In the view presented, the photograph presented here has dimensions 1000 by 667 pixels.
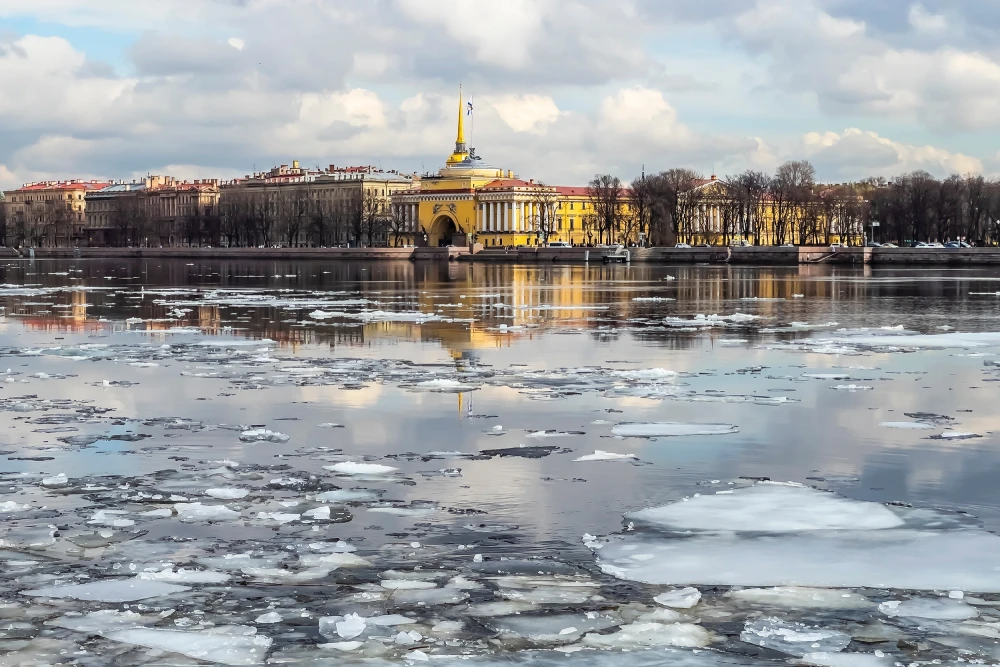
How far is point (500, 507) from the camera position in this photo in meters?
7.61

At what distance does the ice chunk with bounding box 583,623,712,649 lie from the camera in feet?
17.3

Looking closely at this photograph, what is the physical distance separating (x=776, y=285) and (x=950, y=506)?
35.9 m

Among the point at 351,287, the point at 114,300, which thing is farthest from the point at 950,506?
the point at 351,287

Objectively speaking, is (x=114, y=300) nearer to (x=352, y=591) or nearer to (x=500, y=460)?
(x=500, y=460)

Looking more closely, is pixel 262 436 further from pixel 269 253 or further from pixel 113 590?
pixel 269 253

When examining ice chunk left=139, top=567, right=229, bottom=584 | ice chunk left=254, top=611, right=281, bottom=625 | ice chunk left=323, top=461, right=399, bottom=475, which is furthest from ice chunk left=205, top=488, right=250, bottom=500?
ice chunk left=254, top=611, right=281, bottom=625

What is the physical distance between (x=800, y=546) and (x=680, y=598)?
1.16 m

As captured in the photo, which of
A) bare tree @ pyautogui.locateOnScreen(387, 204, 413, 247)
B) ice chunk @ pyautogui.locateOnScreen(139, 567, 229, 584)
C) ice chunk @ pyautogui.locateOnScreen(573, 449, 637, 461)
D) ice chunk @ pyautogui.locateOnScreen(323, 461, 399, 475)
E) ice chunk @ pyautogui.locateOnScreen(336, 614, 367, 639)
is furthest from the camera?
bare tree @ pyautogui.locateOnScreen(387, 204, 413, 247)

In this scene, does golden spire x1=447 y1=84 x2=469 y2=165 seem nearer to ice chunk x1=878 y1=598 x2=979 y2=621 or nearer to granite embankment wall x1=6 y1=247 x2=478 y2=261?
granite embankment wall x1=6 y1=247 x2=478 y2=261

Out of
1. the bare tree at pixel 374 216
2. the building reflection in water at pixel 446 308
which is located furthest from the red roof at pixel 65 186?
the building reflection in water at pixel 446 308

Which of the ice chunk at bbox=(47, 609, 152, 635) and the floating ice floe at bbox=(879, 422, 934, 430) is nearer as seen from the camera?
the ice chunk at bbox=(47, 609, 152, 635)

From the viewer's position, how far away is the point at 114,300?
32.3 meters

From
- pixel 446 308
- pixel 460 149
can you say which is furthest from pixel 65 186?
pixel 446 308

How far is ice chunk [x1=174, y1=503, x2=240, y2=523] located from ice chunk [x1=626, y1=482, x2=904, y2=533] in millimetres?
2261
